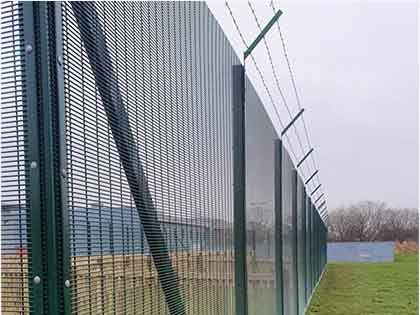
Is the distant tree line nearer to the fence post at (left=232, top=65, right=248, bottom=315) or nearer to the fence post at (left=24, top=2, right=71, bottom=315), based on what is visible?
the fence post at (left=232, top=65, right=248, bottom=315)

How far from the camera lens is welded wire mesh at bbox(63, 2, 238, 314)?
49.2 inches

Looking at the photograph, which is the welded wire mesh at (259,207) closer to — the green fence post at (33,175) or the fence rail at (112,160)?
the fence rail at (112,160)

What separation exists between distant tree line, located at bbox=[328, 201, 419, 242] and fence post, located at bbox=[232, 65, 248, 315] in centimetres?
1567

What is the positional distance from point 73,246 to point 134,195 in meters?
0.36

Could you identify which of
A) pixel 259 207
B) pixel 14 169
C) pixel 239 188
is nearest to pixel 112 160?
pixel 14 169

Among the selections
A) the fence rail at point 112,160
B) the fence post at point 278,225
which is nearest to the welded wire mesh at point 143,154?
the fence rail at point 112,160

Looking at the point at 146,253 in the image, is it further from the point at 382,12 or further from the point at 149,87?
the point at 382,12

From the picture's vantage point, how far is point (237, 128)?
10.1 feet

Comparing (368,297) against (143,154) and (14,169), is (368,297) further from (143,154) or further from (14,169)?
(14,169)

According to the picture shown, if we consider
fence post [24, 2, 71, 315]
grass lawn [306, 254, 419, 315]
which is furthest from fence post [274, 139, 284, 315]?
grass lawn [306, 254, 419, 315]

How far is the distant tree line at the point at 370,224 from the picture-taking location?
1903 centimetres

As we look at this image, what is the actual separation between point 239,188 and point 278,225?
197 centimetres

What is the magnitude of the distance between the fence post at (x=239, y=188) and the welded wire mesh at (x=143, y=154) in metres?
0.29

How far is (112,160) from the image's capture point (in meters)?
1.40
